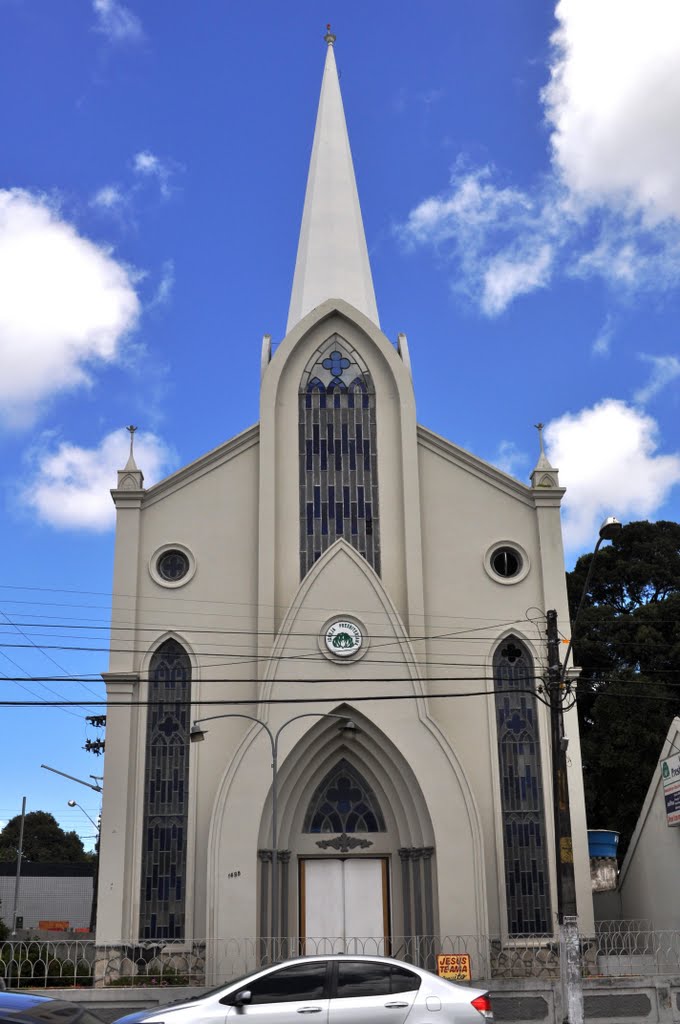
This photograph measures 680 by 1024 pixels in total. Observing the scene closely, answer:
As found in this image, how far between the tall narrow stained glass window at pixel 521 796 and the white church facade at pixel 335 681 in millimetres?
50

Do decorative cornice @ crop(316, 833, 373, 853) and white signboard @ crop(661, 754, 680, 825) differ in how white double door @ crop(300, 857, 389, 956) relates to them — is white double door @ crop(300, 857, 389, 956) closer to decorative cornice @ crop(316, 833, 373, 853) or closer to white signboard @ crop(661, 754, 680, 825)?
decorative cornice @ crop(316, 833, 373, 853)

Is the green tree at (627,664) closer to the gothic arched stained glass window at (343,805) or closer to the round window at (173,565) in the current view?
the gothic arched stained glass window at (343,805)

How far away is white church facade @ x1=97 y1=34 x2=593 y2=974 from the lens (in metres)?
25.2

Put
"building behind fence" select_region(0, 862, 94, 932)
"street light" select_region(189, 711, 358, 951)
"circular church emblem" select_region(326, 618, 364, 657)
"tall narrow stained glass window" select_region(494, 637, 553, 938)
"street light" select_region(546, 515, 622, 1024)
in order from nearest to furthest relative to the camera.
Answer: "street light" select_region(546, 515, 622, 1024)
"street light" select_region(189, 711, 358, 951)
"tall narrow stained glass window" select_region(494, 637, 553, 938)
"circular church emblem" select_region(326, 618, 364, 657)
"building behind fence" select_region(0, 862, 94, 932)

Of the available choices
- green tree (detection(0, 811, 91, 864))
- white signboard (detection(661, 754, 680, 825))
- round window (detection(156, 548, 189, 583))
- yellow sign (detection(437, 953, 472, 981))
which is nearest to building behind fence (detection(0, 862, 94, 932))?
green tree (detection(0, 811, 91, 864))

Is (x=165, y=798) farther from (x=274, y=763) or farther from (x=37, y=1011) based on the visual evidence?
(x=37, y=1011)

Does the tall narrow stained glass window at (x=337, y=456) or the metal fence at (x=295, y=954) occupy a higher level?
the tall narrow stained glass window at (x=337, y=456)

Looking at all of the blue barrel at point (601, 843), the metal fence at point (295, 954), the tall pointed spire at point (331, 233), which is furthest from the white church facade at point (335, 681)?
the blue barrel at point (601, 843)

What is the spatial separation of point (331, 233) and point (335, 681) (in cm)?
1445

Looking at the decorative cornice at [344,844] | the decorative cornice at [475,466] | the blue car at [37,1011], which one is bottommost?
the blue car at [37,1011]

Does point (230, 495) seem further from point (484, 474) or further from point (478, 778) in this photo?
point (478, 778)

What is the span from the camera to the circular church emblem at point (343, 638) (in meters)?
26.1

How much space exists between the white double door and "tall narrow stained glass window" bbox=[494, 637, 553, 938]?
2.89 meters

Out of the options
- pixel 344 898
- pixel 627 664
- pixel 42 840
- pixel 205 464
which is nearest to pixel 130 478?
pixel 205 464
